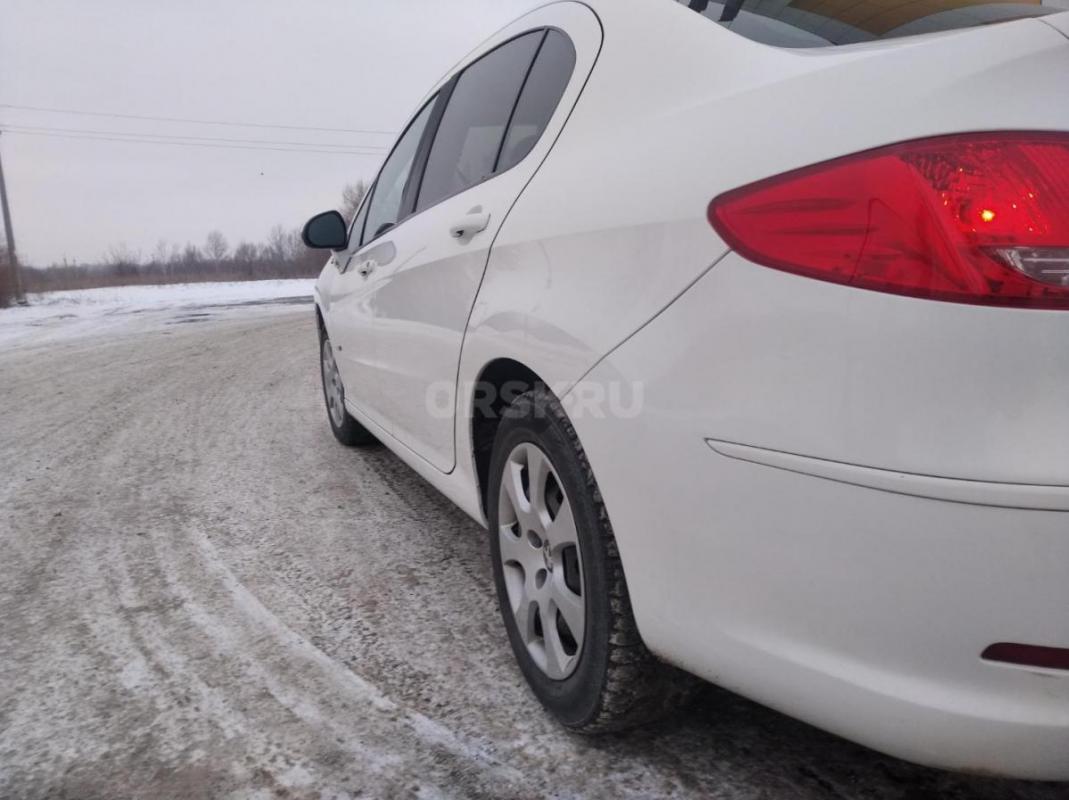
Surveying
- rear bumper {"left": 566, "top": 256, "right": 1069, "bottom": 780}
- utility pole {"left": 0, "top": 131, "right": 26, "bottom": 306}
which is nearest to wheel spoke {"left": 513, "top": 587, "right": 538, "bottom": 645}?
rear bumper {"left": 566, "top": 256, "right": 1069, "bottom": 780}

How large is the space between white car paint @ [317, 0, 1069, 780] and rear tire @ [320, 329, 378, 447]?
2823 millimetres

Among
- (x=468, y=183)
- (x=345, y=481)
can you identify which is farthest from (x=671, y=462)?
(x=345, y=481)

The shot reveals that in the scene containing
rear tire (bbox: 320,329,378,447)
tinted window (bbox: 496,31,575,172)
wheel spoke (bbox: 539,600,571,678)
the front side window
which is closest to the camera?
wheel spoke (bbox: 539,600,571,678)

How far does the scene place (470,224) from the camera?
2076 millimetres

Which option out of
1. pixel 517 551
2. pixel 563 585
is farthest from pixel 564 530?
pixel 517 551

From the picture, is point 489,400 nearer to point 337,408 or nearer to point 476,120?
point 476,120

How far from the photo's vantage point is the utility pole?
21.1 m

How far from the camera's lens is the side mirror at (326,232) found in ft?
12.8

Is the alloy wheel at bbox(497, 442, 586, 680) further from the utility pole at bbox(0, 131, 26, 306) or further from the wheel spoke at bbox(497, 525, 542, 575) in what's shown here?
the utility pole at bbox(0, 131, 26, 306)

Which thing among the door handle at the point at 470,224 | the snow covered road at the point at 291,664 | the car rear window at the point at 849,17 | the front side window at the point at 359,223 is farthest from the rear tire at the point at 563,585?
the front side window at the point at 359,223

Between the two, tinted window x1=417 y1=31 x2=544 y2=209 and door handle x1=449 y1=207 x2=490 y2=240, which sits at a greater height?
tinted window x1=417 y1=31 x2=544 y2=209

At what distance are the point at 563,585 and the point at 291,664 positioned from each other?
92 centimetres

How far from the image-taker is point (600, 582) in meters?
1.51

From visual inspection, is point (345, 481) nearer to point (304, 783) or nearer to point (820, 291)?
point (304, 783)
